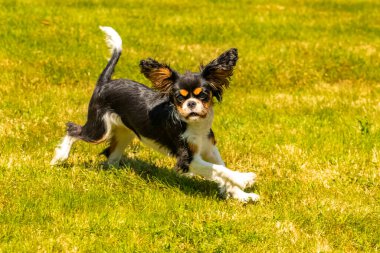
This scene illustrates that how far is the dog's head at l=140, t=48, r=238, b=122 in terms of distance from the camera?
18.0 ft

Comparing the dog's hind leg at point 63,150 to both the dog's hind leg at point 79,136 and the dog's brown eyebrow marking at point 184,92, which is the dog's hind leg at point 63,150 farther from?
the dog's brown eyebrow marking at point 184,92

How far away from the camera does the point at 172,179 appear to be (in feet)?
21.0

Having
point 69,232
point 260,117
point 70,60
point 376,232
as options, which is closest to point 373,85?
point 260,117

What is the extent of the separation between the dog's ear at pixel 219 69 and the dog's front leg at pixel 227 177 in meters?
0.69

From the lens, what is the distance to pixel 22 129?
25.7ft

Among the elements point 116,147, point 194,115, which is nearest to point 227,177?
point 194,115

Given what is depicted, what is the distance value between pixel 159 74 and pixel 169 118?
48 centimetres

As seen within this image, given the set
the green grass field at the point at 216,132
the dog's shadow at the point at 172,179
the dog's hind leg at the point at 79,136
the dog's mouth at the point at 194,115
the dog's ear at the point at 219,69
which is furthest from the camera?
the dog's hind leg at the point at 79,136

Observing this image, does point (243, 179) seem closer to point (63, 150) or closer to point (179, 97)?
point (179, 97)

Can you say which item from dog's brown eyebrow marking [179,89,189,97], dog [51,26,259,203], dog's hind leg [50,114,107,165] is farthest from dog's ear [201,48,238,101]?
dog's hind leg [50,114,107,165]

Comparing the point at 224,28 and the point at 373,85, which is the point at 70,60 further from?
the point at 373,85

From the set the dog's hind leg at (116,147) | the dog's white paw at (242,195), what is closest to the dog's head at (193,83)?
the dog's white paw at (242,195)

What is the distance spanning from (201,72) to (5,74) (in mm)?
5458

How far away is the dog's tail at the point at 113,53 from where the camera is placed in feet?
22.5
